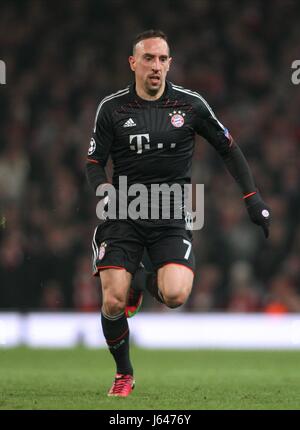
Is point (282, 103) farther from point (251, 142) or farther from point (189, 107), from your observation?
point (189, 107)

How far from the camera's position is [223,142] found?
7.34m

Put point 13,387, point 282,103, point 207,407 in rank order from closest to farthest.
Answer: point 207,407
point 13,387
point 282,103

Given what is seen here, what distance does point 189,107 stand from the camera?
7.25m

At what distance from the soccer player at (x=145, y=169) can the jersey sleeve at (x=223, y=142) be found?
0.02 metres

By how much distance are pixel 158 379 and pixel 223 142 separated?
82.6 inches

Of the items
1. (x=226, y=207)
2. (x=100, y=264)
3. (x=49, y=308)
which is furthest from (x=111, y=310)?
(x=226, y=207)

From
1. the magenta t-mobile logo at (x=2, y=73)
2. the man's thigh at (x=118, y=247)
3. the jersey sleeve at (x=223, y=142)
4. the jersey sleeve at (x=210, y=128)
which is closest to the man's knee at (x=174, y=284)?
the man's thigh at (x=118, y=247)

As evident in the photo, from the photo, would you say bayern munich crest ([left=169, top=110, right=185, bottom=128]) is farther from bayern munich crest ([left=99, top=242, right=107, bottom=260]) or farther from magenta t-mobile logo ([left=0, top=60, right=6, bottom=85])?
magenta t-mobile logo ([left=0, top=60, right=6, bottom=85])

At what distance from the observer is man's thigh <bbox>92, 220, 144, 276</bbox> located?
697 centimetres

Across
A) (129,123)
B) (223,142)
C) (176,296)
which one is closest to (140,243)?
(176,296)

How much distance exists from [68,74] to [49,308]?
14.6 feet

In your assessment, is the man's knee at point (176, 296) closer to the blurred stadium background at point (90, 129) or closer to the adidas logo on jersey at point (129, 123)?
the adidas logo on jersey at point (129, 123)

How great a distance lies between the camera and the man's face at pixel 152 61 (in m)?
7.05

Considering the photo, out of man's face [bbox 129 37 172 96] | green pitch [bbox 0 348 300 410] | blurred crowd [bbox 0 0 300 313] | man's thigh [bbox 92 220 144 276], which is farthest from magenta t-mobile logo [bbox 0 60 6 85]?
man's thigh [bbox 92 220 144 276]
